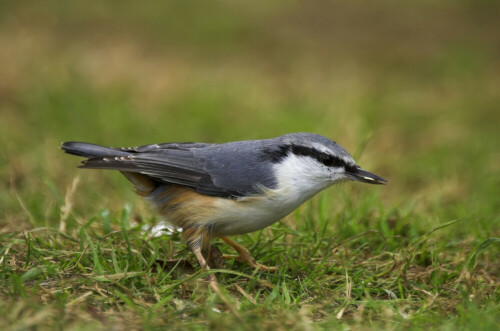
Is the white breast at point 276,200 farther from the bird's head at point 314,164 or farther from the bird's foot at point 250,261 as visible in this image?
the bird's foot at point 250,261

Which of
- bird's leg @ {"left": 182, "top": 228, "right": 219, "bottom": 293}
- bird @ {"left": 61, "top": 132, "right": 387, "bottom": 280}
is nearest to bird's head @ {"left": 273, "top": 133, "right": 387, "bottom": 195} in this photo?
bird @ {"left": 61, "top": 132, "right": 387, "bottom": 280}

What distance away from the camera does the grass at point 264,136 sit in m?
4.07

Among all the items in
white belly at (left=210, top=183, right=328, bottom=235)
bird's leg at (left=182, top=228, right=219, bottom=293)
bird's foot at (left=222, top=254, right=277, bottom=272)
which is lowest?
bird's foot at (left=222, top=254, right=277, bottom=272)

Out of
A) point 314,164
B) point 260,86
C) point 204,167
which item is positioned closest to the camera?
point 314,164

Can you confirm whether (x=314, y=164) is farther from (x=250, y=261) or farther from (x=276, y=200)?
(x=250, y=261)

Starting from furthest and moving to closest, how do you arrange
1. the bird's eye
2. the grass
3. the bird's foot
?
the bird's foot → the bird's eye → the grass

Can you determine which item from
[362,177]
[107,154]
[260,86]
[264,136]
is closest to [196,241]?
[107,154]

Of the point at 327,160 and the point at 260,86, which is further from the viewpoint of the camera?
the point at 260,86

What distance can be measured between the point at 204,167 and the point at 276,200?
0.60 metres

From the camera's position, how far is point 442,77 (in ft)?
35.4

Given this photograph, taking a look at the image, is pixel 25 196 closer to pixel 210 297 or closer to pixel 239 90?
pixel 210 297

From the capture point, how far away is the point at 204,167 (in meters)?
4.76

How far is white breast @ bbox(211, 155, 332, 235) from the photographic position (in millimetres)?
4488

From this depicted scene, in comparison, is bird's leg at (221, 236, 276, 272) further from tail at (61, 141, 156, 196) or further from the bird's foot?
tail at (61, 141, 156, 196)
